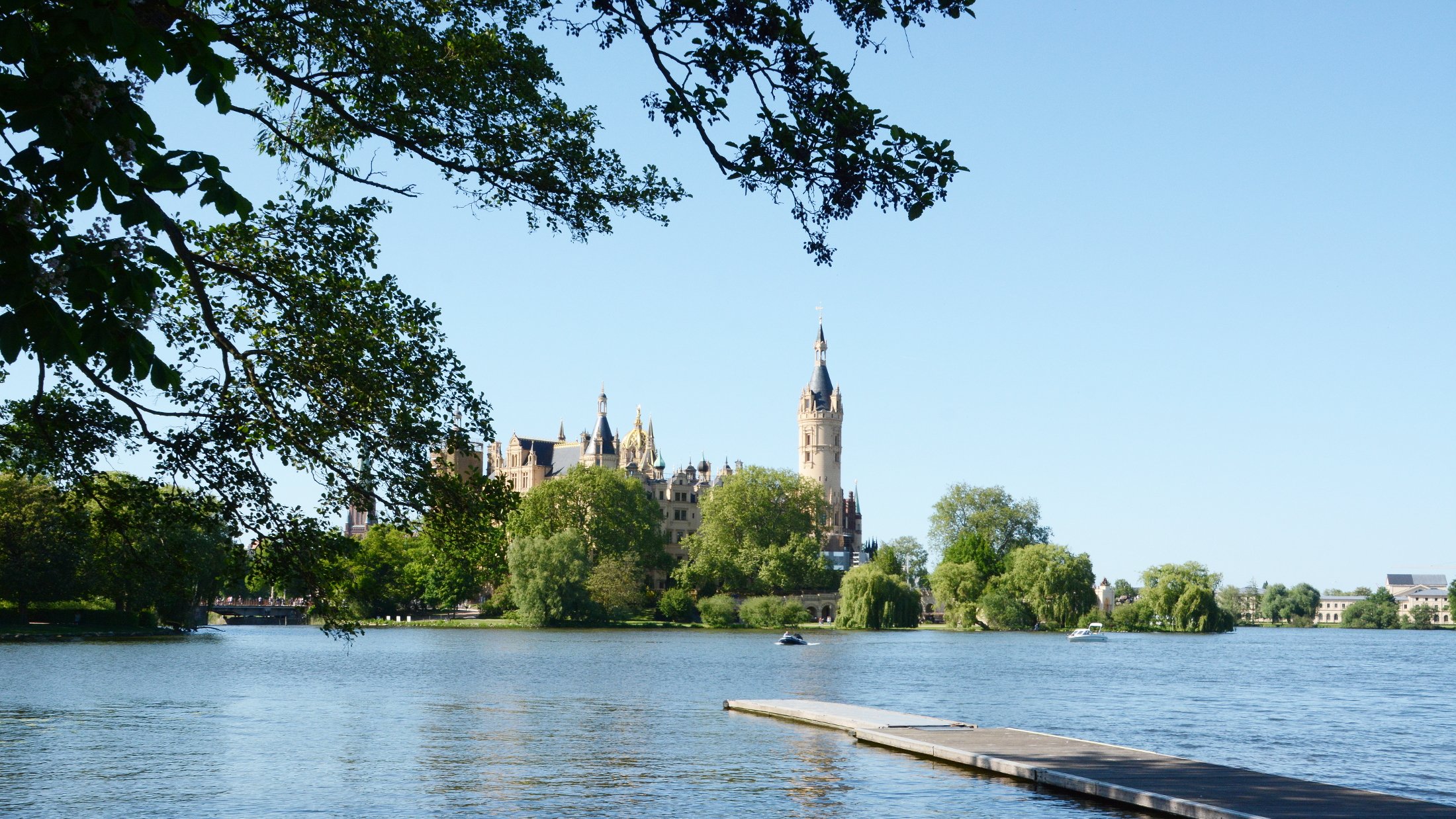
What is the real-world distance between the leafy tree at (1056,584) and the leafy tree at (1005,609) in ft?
2.00

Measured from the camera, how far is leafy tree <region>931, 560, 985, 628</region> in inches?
4535

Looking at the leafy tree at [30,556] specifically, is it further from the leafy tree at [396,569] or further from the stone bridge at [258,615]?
the stone bridge at [258,615]

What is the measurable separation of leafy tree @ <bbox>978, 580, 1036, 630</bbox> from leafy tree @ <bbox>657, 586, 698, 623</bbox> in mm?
25976

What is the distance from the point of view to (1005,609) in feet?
363

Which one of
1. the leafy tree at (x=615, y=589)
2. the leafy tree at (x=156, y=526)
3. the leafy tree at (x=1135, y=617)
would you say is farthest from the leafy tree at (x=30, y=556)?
the leafy tree at (x=1135, y=617)

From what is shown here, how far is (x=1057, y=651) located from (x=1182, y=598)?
35191 mm

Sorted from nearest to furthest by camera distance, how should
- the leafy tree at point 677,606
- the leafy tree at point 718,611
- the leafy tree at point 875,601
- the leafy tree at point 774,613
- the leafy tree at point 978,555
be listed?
the leafy tree at point 875,601 → the leafy tree at point 774,613 → the leafy tree at point 718,611 → the leafy tree at point 677,606 → the leafy tree at point 978,555

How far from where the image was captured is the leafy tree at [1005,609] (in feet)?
362

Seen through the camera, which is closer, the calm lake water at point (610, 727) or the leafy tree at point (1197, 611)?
the calm lake water at point (610, 727)

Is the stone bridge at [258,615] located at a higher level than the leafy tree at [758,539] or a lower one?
lower

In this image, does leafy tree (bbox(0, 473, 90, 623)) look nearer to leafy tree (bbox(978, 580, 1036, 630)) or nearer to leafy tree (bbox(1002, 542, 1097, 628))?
leafy tree (bbox(978, 580, 1036, 630))

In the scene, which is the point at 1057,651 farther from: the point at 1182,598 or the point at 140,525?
the point at 140,525

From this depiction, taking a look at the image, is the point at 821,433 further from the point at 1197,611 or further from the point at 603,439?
the point at 1197,611

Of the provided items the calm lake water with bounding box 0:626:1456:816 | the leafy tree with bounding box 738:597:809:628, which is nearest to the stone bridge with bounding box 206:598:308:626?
the leafy tree with bounding box 738:597:809:628
